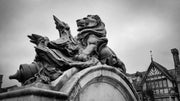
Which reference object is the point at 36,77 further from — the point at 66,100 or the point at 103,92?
the point at 103,92

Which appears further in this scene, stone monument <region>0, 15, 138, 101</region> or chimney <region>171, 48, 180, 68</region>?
chimney <region>171, 48, 180, 68</region>

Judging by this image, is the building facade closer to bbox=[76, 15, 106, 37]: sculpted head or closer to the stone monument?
bbox=[76, 15, 106, 37]: sculpted head

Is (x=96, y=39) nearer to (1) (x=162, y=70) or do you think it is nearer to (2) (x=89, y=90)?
(2) (x=89, y=90)

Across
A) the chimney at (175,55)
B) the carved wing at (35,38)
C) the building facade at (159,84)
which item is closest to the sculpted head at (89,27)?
the carved wing at (35,38)

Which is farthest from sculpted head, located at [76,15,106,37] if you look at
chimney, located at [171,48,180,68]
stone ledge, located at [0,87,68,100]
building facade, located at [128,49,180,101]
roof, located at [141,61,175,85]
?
chimney, located at [171,48,180,68]

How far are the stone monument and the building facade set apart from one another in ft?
99.5

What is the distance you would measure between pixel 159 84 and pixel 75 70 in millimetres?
36209

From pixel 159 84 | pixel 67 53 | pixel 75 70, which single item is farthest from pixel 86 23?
pixel 159 84

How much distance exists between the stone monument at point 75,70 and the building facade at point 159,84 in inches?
1194

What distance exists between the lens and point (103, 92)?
4816mm

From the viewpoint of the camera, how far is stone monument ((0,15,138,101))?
3926 millimetres

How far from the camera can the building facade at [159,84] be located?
36.3 metres

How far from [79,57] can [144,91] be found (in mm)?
36243

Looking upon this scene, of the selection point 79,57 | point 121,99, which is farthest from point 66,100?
point 121,99
